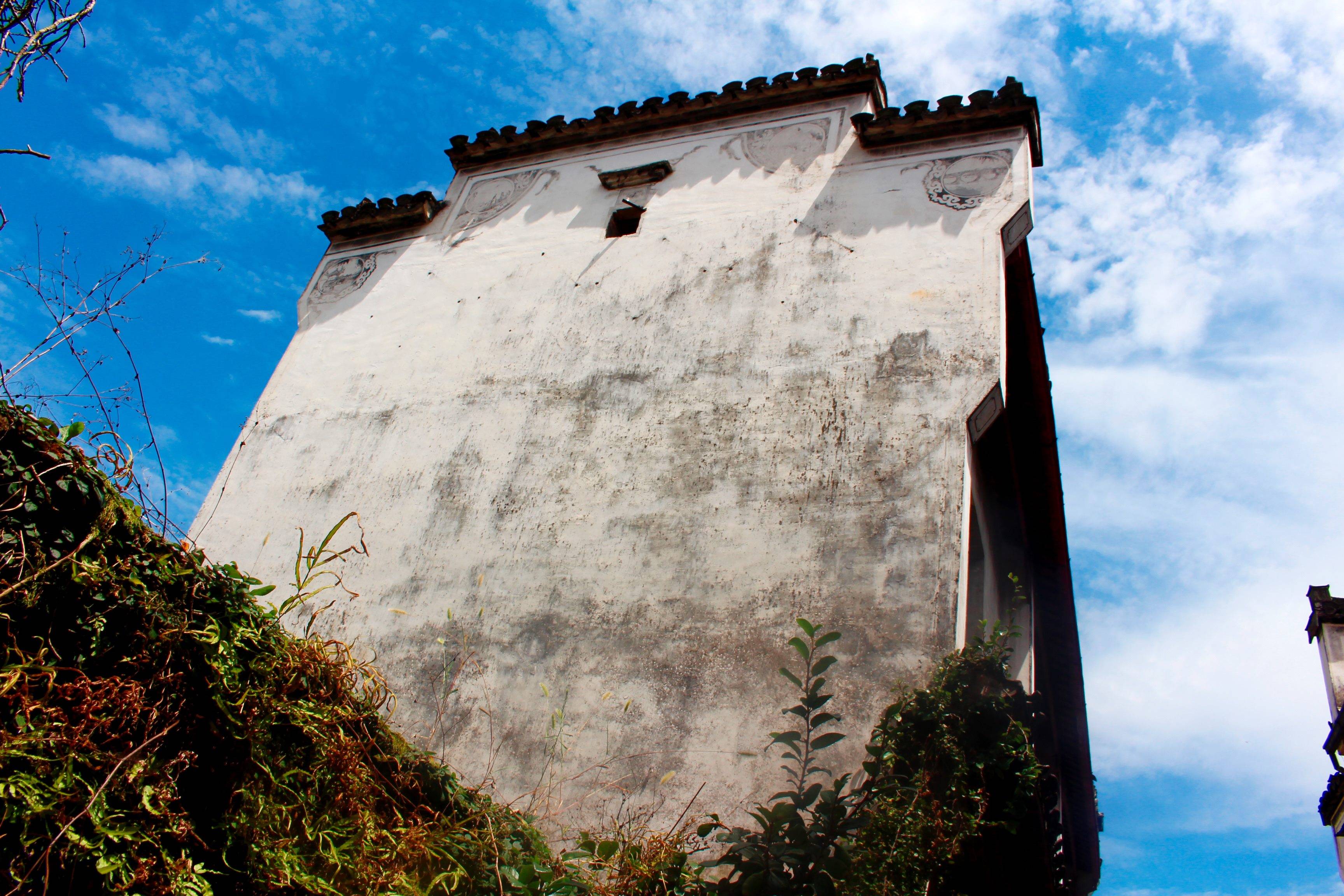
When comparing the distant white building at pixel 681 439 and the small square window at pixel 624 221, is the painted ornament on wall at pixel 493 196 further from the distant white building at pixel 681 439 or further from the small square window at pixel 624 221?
the small square window at pixel 624 221

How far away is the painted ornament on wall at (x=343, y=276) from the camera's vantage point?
8.52 meters

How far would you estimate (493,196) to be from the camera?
8773 mm

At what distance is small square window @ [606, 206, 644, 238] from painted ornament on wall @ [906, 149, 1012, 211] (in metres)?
2.47

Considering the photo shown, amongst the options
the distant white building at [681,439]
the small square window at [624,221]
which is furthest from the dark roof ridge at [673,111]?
the small square window at [624,221]

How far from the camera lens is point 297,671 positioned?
362 cm

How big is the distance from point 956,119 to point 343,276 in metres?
5.88

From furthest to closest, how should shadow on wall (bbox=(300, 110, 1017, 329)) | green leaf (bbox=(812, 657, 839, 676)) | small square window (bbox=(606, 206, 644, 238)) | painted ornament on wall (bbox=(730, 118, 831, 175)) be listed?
small square window (bbox=(606, 206, 644, 238))
painted ornament on wall (bbox=(730, 118, 831, 175))
shadow on wall (bbox=(300, 110, 1017, 329))
green leaf (bbox=(812, 657, 839, 676))

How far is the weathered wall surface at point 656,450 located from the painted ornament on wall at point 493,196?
0.37ft

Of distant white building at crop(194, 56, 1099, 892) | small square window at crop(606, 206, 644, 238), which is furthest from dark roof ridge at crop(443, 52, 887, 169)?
small square window at crop(606, 206, 644, 238)

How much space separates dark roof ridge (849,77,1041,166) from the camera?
267 inches

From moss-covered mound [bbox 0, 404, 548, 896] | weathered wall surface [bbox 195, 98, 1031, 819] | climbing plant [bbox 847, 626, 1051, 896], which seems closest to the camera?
moss-covered mound [bbox 0, 404, 548, 896]

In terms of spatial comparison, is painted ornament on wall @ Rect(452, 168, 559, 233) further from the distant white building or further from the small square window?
the small square window

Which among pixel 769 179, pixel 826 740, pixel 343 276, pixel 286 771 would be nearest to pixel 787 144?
pixel 769 179

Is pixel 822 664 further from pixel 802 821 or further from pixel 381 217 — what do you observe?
pixel 381 217
